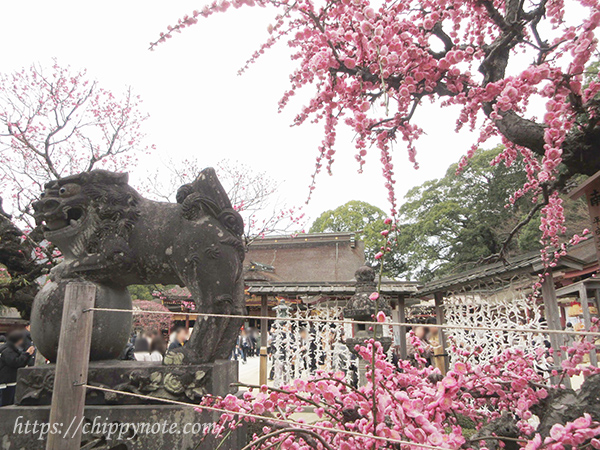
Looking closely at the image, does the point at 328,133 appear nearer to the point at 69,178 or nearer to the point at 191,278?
the point at 191,278

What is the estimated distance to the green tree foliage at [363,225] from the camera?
929 inches

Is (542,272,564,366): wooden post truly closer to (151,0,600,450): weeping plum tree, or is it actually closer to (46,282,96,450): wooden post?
(151,0,600,450): weeping plum tree

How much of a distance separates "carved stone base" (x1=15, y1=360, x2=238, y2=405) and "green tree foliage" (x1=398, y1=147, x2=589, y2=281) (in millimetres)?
17243

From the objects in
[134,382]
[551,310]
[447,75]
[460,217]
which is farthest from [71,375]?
[460,217]

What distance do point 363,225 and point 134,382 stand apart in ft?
78.5

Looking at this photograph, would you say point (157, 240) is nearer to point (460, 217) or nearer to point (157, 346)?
point (157, 346)

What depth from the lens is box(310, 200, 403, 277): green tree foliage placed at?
929 inches

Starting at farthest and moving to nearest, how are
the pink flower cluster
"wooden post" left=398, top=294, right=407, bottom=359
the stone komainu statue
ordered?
"wooden post" left=398, top=294, right=407, bottom=359
the stone komainu statue
the pink flower cluster

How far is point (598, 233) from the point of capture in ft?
7.98

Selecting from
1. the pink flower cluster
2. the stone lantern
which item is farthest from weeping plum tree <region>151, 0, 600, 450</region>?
the stone lantern

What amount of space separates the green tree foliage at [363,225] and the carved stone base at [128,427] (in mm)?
20669

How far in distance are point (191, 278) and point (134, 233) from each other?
1.83ft

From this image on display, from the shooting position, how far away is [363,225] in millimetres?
25609

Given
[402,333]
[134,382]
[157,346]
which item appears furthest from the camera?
[402,333]
